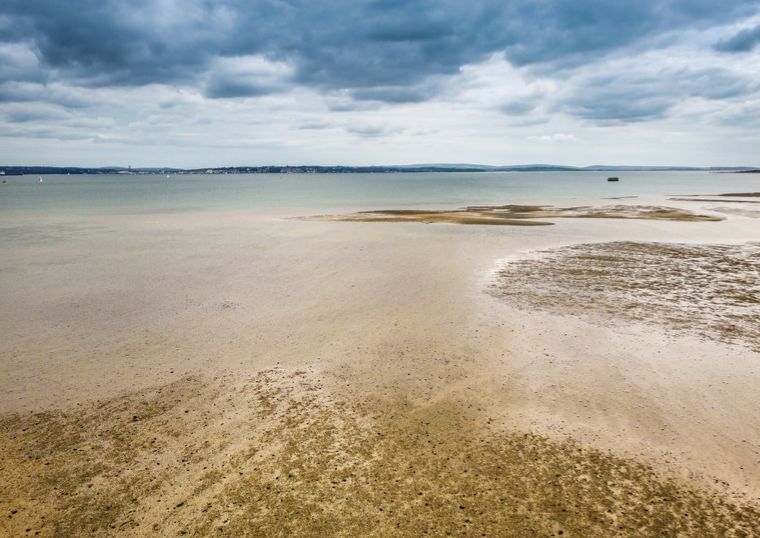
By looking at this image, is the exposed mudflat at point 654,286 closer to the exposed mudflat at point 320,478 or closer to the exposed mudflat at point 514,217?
the exposed mudflat at point 320,478

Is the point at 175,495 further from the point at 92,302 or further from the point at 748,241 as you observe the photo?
the point at 748,241

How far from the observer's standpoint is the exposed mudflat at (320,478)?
5.51m

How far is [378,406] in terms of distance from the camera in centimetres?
827

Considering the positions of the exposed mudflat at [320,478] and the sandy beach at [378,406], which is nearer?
the exposed mudflat at [320,478]

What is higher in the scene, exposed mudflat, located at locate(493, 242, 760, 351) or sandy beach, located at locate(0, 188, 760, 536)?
exposed mudflat, located at locate(493, 242, 760, 351)

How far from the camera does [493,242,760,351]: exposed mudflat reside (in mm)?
12930

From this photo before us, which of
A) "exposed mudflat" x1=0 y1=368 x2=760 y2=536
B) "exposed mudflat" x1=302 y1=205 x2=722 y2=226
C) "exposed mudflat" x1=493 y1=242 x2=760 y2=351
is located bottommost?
"exposed mudflat" x1=0 y1=368 x2=760 y2=536

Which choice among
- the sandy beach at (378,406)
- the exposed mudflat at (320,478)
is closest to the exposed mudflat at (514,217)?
the sandy beach at (378,406)

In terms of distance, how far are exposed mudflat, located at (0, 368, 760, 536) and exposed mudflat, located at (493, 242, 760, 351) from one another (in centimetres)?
731

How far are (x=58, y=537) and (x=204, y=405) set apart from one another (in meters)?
3.08

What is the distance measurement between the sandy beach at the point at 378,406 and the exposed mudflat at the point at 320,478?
0.03 m

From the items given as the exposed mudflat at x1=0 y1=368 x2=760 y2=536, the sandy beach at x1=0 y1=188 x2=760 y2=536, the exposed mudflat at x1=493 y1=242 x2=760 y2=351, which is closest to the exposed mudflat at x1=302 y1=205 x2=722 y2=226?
the exposed mudflat at x1=493 y1=242 x2=760 y2=351

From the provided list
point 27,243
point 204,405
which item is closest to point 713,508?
point 204,405

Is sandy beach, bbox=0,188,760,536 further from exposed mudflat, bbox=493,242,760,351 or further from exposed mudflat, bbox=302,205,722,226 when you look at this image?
exposed mudflat, bbox=302,205,722,226
